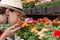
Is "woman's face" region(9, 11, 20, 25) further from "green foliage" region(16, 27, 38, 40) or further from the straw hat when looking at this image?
"green foliage" region(16, 27, 38, 40)

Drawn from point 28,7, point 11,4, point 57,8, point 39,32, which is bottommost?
point 28,7

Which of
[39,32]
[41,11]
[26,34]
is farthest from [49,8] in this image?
[39,32]

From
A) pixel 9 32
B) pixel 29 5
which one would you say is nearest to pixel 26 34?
pixel 9 32

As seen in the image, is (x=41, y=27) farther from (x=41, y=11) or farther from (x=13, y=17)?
(x=41, y=11)

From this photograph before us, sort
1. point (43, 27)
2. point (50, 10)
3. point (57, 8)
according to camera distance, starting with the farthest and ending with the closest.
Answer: point (50, 10) < point (57, 8) < point (43, 27)

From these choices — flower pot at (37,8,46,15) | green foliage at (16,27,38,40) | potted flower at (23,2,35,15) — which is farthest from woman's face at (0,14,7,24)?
potted flower at (23,2,35,15)

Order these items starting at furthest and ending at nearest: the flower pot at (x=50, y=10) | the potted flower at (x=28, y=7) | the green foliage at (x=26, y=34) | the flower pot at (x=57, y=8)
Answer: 1. the potted flower at (x=28, y=7)
2. the flower pot at (x=50, y=10)
3. the flower pot at (x=57, y=8)
4. the green foliage at (x=26, y=34)

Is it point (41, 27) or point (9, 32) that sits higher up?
point (9, 32)

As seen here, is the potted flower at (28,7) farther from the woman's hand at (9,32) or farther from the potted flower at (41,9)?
the woman's hand at (9,32)

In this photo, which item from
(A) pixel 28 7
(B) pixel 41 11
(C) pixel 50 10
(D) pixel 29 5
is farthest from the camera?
(A) pixel 28 7

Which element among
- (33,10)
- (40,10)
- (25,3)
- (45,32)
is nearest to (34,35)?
(45,32)

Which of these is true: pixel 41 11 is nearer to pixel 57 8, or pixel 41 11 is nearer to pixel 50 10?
pixel 50 10

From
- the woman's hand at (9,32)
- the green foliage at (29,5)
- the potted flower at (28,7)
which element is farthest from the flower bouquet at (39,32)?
the green foliage at (29,5)

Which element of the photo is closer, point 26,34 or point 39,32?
point 39,32
